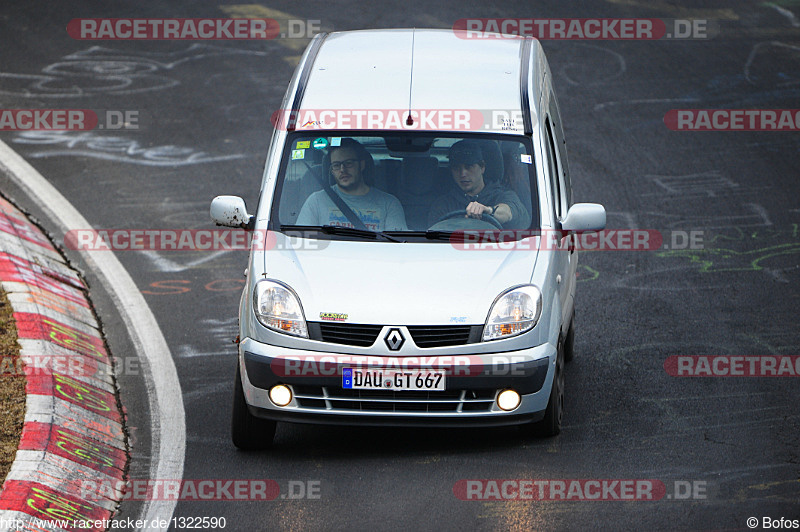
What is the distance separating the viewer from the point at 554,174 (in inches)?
328

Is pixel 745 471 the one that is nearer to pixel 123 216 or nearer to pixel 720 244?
pixel 720 244

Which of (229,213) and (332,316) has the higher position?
(229,213)

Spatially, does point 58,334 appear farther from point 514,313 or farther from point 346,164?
point 514,313

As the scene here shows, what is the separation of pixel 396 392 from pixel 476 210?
1441mm

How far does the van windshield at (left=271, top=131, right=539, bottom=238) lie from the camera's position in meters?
7.66

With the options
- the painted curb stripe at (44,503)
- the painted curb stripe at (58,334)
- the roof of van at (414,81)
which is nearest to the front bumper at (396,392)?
the painted curb stripe at (44,503)

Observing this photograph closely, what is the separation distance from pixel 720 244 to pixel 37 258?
6.48m

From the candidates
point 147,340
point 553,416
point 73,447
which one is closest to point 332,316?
point 553,416

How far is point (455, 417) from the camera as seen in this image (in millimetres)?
7020

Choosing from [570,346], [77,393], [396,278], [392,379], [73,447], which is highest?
[396,278]

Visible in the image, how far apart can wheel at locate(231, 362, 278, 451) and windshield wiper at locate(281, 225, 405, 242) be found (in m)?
0.95

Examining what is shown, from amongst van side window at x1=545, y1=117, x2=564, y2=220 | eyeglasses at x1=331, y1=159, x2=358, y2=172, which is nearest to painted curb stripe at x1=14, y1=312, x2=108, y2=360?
eyeglasses at x1=331, y1=159, x2=358, y2=172

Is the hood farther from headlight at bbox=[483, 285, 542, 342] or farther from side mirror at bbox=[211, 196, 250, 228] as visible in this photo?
side mirror at bbox=[211, 196, 250, 228]

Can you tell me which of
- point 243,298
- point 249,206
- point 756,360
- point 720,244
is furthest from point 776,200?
point 243,298
